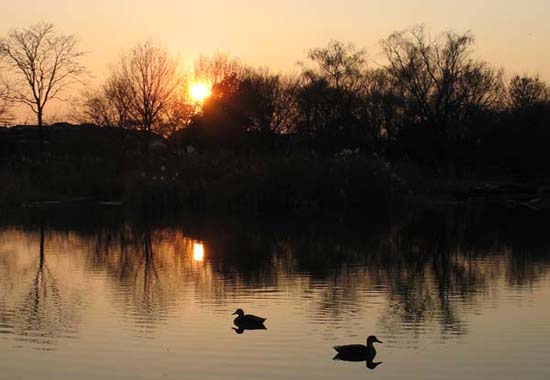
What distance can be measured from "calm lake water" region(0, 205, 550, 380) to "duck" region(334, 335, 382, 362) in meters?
0.13

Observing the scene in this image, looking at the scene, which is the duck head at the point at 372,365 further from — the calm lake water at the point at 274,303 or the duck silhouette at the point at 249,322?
the duck silhouette at the point at 249,322

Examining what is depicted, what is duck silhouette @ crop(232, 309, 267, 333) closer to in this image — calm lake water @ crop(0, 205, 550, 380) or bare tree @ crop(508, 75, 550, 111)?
calm lake water @ crop(0, 205, 550, 380)

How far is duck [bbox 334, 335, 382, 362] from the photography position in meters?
11.2

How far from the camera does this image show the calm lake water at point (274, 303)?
11.1 m

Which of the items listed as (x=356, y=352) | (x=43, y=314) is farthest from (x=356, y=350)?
(x=43, y=314)

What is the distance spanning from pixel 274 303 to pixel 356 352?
4431 mm

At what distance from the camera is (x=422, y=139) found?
62656 millimetres

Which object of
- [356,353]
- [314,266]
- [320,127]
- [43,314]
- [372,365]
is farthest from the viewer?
[320,127]

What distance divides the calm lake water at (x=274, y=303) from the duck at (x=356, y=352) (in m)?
0.13

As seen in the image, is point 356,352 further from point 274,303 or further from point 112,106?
point 112,106

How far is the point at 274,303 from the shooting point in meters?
15.5

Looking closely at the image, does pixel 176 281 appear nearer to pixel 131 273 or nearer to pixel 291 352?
pixel 131 273

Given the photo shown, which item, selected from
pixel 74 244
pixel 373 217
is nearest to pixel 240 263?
pixel 74 244

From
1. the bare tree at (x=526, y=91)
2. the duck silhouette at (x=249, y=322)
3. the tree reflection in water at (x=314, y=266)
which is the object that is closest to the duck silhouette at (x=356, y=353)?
the tree reflection in water at (x=314, y=266)
